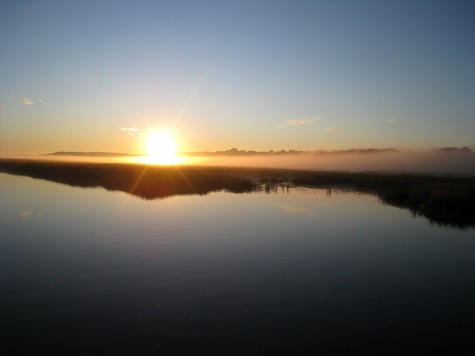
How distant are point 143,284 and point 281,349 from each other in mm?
7597

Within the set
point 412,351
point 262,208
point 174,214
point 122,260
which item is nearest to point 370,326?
point 412,351

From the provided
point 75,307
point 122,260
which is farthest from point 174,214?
point 75,307

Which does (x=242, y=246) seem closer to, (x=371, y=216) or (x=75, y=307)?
(x=75, y=307)

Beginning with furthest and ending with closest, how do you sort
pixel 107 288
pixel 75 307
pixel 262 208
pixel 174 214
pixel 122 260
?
pixel 262 208
pixel 174 214
pixel 122 260
pixel 107 288
pixel 75 307

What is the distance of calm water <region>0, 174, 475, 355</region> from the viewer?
11578 millimetres

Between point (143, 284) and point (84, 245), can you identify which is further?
point (84, 245)

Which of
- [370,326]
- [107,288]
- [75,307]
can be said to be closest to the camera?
[370,326]

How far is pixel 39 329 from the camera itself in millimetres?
11820

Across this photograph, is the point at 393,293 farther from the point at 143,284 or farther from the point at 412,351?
the point at 143,284

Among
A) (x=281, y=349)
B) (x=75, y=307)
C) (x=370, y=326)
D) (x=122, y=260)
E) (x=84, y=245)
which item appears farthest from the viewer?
(x=84, y=245)

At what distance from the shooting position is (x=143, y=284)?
52.5 ft

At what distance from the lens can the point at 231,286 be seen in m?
16.1

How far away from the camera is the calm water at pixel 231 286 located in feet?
38.0

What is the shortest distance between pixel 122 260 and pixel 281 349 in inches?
448
